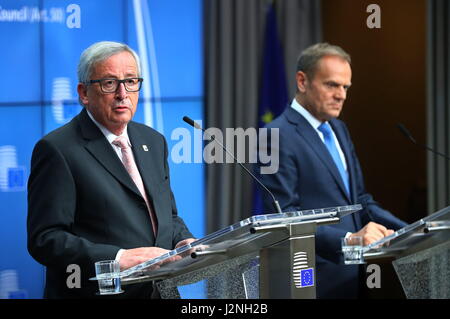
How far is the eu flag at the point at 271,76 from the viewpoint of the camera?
5.93 m

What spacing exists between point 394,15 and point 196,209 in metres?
2.49

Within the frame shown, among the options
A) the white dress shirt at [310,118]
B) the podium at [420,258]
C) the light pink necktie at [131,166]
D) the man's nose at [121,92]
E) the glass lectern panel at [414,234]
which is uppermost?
the man's nose at [121,92]

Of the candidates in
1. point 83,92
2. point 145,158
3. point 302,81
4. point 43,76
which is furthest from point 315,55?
point 43,76

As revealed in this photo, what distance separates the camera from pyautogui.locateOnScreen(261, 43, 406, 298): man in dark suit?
3682mm

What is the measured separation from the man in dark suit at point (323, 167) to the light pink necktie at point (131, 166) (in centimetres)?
77

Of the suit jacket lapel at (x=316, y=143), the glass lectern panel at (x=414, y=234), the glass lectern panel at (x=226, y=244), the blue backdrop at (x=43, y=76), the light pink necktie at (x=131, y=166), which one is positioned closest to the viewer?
the glass lectern panel at (x=226, y=244)

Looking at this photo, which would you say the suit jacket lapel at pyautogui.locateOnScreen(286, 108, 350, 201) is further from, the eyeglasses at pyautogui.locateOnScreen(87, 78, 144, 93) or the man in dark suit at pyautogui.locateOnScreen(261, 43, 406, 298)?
the eyeglasses at pyautogui.locateOnScreen(87, 78, 144, 93)

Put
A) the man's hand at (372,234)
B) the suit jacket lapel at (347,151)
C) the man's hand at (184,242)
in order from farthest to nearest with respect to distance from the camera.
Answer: the suit jacket lapel at (347,151), the man's hand at (372,234), the man's hand at (184,242)

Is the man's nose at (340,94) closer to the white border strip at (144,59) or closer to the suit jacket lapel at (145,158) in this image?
the suit jacket lapel at (145,158)

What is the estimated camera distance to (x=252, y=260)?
97.6 inches

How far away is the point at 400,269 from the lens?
2715mm

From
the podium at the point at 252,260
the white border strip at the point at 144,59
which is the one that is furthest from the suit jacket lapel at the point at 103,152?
the white border strip at the point at 144,59

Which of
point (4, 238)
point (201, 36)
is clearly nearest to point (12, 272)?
point (4, 238)

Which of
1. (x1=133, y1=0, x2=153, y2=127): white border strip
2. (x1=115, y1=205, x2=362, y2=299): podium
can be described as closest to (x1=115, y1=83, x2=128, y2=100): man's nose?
(x1=115, y1=205, x2=362, y2=299): podium
